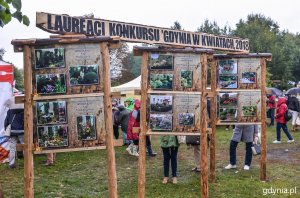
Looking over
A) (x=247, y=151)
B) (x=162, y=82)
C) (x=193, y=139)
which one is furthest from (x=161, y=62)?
(x=247, y=151)

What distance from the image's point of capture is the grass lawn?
757cm

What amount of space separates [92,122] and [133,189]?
303 centimetres

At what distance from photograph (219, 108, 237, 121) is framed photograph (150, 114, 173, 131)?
2.20 m

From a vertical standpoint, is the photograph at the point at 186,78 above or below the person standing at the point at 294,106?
→ above

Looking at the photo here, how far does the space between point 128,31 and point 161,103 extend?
1288 millimetres

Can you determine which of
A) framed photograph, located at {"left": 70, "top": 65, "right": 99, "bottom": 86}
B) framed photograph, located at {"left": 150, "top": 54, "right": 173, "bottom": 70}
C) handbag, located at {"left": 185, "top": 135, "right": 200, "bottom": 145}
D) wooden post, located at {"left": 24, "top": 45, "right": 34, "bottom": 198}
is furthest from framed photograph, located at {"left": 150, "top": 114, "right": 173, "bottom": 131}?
handbag, located at {"left": 185, "top": 135, "right": 200, "bottom": 145}

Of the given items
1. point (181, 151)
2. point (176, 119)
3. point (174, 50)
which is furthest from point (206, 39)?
point (181, 151)

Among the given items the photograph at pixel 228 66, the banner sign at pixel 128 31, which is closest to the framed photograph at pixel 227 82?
the photograph at pixel 228 66

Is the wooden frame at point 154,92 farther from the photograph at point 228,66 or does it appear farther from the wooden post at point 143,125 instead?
the photograph at point 228,66

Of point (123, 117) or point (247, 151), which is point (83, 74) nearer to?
point (247, 151)

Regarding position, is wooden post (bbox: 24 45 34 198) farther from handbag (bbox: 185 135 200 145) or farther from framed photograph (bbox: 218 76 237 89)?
handbag (bbox: 185 135 200 145)

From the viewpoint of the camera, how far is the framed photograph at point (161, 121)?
6.34 meters

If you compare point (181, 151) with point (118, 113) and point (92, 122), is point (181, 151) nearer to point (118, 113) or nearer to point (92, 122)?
point (118, 113)

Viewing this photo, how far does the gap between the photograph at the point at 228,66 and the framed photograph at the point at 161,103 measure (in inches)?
90.6
